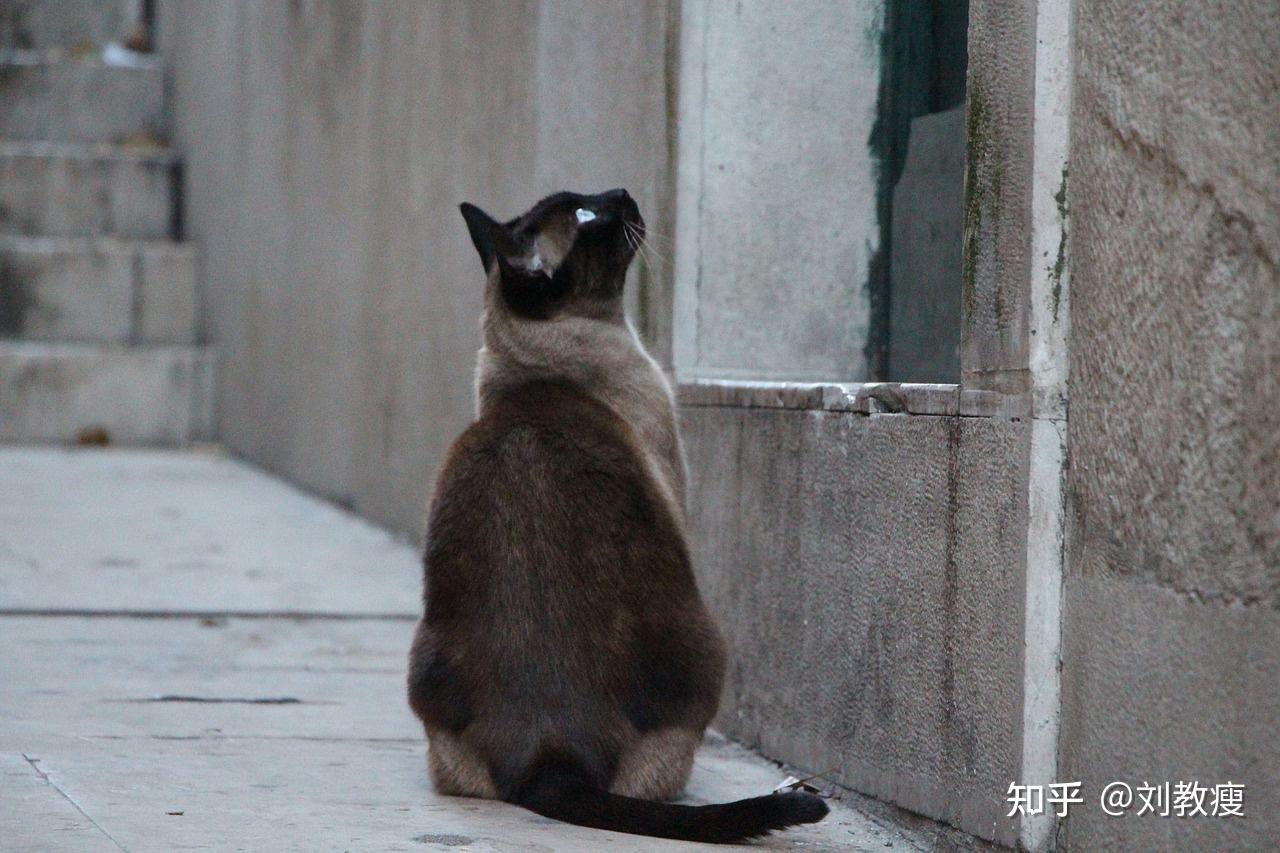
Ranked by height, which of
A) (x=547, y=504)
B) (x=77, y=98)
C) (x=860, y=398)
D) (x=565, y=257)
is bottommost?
(x=547, y=504)

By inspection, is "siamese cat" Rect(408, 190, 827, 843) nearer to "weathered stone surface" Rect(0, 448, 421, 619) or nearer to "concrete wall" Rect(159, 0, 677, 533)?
"concrete wall" Rect(159, 0, 677, 533)

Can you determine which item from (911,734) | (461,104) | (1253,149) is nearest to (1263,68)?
(1253,149)

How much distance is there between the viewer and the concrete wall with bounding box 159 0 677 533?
542 centimetres

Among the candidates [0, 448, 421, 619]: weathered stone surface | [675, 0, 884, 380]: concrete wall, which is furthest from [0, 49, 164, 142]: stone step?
[675, 0, 884, 380]: concrete wall

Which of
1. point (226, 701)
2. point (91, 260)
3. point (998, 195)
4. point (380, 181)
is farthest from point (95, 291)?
point (998, 195)

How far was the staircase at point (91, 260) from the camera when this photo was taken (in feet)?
42.7

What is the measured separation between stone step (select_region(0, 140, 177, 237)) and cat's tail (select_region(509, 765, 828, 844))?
11.8 m

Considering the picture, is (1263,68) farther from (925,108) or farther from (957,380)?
(925,108)

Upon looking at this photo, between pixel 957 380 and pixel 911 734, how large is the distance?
3.09 feet

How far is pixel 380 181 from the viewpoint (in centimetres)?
900

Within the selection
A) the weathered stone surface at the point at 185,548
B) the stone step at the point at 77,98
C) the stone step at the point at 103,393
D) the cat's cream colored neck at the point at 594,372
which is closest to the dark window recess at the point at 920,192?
the cat's cream colored neck at the point at 594,372

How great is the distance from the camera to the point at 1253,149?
8.07 ft

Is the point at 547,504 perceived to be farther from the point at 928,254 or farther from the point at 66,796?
the point at 928,254

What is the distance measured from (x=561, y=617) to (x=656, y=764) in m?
0.37
